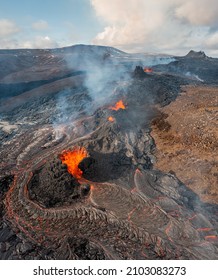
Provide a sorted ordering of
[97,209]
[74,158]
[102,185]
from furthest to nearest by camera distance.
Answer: [74,158], [102,185], [97,209]


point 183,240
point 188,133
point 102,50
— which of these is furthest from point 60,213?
point 102,50

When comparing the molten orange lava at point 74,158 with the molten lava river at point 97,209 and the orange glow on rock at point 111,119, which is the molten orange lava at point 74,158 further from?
the orange glow on rock at point 111,119

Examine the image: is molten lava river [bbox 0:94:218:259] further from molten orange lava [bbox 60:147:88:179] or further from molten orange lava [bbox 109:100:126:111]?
molten orange lava [bbox 109:100:126:111]

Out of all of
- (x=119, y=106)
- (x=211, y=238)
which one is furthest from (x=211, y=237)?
(x=119, y=106)

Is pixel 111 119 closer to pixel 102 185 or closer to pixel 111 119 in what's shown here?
pixel 111 119

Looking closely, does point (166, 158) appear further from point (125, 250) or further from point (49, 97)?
point (49, 97)

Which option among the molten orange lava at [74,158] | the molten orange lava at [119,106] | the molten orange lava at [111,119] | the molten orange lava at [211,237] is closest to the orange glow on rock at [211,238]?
the molten orange lava at [211,237]

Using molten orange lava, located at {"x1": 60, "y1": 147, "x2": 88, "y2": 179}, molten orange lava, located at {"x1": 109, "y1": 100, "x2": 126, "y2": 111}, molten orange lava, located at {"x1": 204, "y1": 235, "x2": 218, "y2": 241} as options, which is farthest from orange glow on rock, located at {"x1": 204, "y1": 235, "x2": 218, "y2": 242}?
molten orange lava, located at {"x1": 109, "y1": 100, "x2": 126, "y2": 111}
